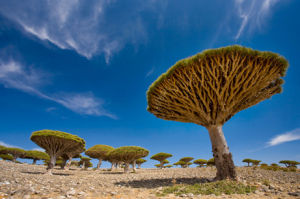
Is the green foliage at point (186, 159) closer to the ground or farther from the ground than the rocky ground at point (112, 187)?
farther from the ground

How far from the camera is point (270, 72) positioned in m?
8.55

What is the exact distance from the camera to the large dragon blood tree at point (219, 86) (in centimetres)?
816

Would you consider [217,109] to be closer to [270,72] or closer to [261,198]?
[270,72]

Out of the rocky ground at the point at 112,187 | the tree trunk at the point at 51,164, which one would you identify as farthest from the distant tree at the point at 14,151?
the rocky ground at the point at 112,187

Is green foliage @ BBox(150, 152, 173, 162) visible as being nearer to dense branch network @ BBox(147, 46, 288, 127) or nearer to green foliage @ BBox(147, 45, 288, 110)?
dense branch network @ BBox(147, 46, 288, 127)

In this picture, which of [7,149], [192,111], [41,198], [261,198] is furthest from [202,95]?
[7,149]

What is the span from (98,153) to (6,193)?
101 feet

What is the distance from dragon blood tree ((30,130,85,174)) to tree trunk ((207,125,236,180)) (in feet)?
53.1

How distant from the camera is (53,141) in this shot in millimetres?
17031

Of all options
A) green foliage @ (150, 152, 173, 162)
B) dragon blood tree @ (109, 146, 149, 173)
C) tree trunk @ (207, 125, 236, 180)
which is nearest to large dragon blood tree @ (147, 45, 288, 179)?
tree trunk @ (207, 125, 236, 180)

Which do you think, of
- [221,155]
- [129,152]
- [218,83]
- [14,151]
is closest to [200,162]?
[129,152]

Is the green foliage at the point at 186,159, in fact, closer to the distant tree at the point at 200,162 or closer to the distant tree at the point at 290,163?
the distant tree at the point at 200,162

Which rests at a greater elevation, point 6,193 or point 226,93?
point 226,93

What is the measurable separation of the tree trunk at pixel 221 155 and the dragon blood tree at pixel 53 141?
1620 centimetres
